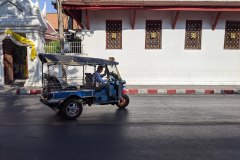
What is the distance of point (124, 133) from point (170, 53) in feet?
35.5

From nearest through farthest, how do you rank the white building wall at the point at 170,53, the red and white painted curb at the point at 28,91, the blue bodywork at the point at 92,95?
the blue bodywork at the point at 92,95, the red and white painted curb at the point at 28,91, the white building wall at the point at 170,53

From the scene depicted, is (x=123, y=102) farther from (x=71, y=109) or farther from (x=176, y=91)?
(x=176, y=91)

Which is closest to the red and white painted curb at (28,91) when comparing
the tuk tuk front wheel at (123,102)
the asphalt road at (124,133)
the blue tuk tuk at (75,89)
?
the asphalt road at (124,133)

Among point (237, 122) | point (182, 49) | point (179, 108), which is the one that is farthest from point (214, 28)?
point (237, 122)

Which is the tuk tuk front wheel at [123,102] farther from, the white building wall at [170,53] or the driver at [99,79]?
the white building wall at [170,53]

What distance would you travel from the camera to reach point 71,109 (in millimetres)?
8422

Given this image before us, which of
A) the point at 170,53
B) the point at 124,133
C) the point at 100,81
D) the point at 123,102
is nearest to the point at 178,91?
the point at 170,53

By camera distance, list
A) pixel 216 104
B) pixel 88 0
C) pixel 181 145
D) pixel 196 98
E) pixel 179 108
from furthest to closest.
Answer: pixel 88 0 → pixel 196 98 → pixel 216 104 → pixel 179 108 → pixel 181 145

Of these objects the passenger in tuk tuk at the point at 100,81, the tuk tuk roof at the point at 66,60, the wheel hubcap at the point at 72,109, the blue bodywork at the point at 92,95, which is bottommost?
the wheel hubcap at the point at 72,109

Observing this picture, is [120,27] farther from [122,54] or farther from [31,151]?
[31,151]

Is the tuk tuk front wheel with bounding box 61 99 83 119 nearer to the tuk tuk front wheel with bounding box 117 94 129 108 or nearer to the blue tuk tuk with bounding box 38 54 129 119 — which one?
the blue tuk tuk with bounding box 38 54 129 119

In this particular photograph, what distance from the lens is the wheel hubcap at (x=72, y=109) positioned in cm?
838

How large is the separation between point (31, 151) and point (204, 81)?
13210 millimetres

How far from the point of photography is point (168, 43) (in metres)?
17.0
